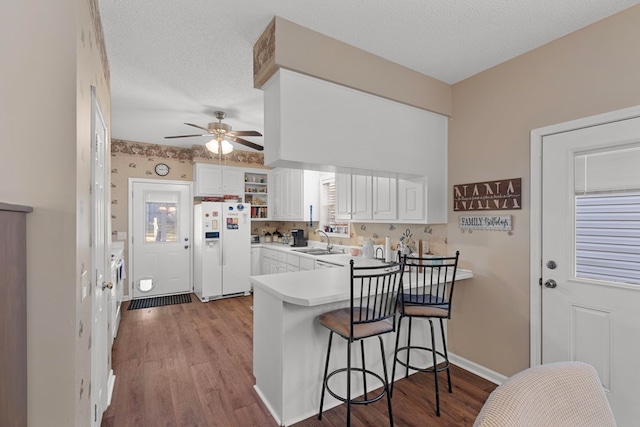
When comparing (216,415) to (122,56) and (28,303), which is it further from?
(122,56)

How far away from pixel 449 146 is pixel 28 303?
119 inches

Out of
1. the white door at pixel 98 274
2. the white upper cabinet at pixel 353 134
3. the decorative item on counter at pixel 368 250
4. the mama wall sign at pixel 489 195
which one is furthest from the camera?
the decorative item on counter at pixel 368 250

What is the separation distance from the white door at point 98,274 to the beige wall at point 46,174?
0.40 m

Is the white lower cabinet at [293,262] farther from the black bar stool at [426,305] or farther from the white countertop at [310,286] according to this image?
the black bar stool at [426,305]

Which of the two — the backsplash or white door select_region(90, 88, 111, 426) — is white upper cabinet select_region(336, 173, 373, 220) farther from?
white door select_region(90, 88, 111, 426)

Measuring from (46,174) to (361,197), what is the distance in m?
2.79

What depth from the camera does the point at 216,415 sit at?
2.07m

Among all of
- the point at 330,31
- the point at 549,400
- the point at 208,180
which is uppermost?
the point at 330,31

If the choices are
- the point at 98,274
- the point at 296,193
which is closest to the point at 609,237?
the point at 98,274

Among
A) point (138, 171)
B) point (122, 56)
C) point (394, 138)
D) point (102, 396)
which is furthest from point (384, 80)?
point (138, 171)

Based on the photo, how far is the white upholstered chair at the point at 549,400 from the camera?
0.65 meters

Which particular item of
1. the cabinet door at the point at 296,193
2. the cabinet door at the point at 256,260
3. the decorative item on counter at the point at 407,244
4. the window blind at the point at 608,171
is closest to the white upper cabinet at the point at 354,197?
the decorative item on counter at the point at 407,244

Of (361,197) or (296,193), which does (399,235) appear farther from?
(296,193)

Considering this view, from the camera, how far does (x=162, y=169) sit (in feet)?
16.8
